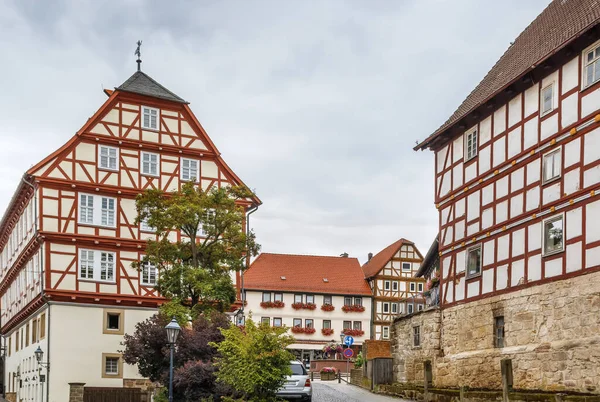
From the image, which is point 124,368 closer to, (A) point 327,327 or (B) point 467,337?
(B) point 467,337

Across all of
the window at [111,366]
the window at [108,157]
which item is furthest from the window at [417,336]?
the window at [108,157]

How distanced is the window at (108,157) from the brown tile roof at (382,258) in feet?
133

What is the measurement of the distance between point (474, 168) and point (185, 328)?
11.6 meters

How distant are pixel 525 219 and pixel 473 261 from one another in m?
4.05

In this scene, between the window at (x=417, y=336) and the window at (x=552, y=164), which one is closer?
the window at (x=552, y=164)

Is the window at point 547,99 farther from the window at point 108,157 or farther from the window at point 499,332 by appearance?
the window at point 108,157

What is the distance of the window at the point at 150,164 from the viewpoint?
Result: 152 feet

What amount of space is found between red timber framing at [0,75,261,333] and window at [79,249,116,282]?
0.19 m

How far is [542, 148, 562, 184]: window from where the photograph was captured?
2678cm

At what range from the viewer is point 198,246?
3728cm

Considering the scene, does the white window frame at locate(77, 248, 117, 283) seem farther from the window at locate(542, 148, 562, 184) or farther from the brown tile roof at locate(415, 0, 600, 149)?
the window at locate(542, 148, 562, 184)

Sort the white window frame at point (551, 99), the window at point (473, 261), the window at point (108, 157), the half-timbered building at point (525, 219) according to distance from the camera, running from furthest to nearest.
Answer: the window at point (108, 157) < the window at point (473, 261) < the white window frame at point (551, 99) < the half-timbered building at point (525, 219)

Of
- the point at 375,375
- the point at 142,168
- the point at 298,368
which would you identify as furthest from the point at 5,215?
the point at 298,368

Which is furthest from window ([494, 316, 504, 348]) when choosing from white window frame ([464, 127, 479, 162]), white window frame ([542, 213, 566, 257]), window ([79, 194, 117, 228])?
window ([79, 194, 117, 228])
